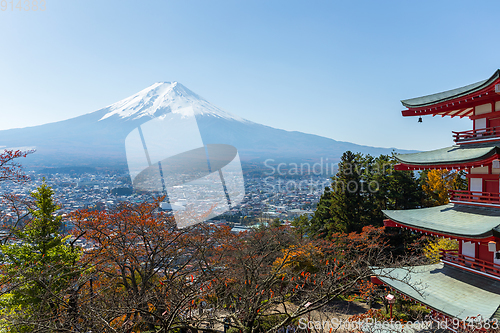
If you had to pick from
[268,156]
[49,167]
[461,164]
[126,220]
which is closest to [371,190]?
[461,164]

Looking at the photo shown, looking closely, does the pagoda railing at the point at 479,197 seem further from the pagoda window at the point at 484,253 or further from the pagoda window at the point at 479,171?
the pagoda window at the point at 484,253

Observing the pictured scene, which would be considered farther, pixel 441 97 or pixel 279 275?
pixel 279 275

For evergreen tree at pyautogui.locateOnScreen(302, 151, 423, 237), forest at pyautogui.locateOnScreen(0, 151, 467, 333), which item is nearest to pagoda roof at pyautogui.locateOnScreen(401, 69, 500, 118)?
forest at pyautogui.locateOnScreen(0, 151, 467, 333)

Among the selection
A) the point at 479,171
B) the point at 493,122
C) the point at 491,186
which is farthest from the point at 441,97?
the point at 491,186

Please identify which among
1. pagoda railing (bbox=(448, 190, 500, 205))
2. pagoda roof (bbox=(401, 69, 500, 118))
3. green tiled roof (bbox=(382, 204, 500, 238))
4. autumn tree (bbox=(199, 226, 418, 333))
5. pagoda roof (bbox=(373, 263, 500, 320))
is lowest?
autumn tree (bbox=(199, 226, 418, 333))

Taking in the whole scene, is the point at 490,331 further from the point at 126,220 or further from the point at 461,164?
the point at 126,220

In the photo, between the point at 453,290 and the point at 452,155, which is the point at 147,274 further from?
the point at 452,155

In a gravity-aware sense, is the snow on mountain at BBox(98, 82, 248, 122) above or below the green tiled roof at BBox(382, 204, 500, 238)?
above

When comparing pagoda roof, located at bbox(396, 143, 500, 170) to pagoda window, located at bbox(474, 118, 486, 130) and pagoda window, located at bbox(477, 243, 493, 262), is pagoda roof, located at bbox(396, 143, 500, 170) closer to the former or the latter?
pagoda window, located at bbox(474, 118, 486, 130)
